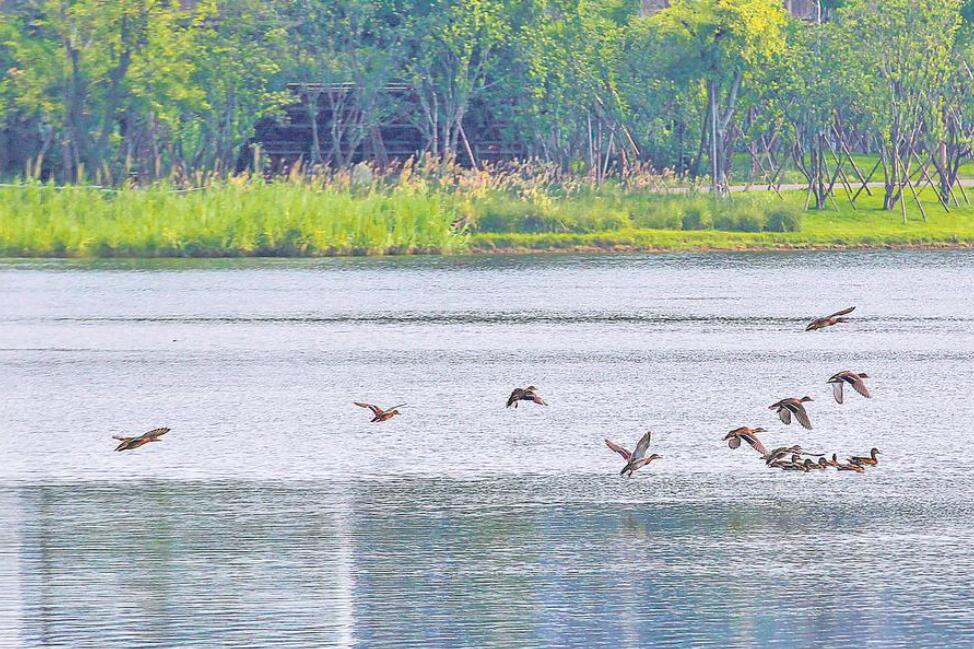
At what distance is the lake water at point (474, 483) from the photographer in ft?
32.9

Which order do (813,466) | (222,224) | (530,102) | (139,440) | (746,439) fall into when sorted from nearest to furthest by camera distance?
(746,439) → (813,466) → (139,440) → (222,224) → (530,102)

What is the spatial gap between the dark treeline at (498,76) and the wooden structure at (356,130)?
202mm

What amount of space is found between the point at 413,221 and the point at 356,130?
1020cm

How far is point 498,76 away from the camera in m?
50.8

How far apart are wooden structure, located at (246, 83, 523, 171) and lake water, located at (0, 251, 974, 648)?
22995 millimetres

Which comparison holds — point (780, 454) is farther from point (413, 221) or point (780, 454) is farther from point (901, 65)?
point (901, 65)

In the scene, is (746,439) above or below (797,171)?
above

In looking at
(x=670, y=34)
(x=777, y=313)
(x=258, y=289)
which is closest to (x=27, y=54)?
(x=670, y=34)

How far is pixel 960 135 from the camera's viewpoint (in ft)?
163

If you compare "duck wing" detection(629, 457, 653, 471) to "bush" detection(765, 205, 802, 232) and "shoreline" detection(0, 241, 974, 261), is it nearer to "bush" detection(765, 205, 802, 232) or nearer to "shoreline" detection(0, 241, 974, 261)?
"shoreline" detection(0, 241, 974, 261)

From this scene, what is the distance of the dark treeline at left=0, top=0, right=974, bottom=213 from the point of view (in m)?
48.2

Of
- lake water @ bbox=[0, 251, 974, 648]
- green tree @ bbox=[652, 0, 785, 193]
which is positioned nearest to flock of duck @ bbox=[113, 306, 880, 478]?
lake water @ bbox=[0, 251, 974, 648]

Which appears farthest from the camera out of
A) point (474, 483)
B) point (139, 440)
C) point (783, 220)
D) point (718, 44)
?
point (718, 44)

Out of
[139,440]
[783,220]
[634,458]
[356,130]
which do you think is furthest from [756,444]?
[356,130]
